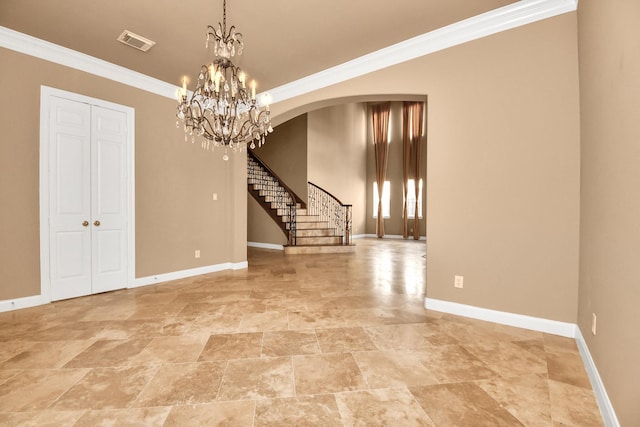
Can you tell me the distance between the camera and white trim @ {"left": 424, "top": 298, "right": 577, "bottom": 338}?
9.27 ft

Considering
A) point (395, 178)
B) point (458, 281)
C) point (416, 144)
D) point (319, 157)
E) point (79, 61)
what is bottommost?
point (458, 281)

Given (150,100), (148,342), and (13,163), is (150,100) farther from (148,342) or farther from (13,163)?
(148,342)

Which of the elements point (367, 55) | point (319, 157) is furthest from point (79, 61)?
point (319, 157)

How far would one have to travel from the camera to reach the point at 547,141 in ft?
9.44

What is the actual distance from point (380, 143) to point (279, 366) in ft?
37.4

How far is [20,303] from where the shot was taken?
3.56 m

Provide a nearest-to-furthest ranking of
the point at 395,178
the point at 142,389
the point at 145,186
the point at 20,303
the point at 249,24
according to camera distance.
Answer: the point at 142,389, the point at 249,24, the point at 20,303, the point at 145,186, the point at 395,178

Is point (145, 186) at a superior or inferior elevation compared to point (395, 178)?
inferior

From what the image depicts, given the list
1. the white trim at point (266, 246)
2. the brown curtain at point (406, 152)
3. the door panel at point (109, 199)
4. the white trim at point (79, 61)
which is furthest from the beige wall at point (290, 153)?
the door panel at point (109, 199)

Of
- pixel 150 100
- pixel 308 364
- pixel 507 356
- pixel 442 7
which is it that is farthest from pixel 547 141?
pixel 150 100

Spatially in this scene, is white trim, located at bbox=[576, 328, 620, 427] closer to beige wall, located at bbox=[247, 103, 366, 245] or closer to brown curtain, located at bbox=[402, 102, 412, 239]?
beige wall, located at bbox=[247, 103, 366, 245]

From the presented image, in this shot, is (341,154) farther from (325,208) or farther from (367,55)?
(367,55)

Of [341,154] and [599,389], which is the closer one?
[599,389]

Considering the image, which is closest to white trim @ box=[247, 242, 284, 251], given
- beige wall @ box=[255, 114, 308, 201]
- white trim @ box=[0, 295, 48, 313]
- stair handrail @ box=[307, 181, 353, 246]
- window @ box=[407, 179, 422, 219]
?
stair handrail @ box=[307, 181, 353, 246]
